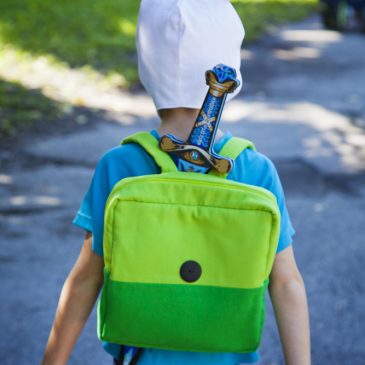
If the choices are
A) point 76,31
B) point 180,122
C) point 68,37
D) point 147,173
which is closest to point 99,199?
point 147,173

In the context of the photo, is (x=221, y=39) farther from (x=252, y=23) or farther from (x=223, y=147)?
(x=252, y=23)

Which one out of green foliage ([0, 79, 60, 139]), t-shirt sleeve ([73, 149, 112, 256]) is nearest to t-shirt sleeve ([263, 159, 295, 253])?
t-shirt sleeve ([73, 149, 112, 256])

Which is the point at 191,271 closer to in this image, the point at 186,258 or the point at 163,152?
the point at 186,258

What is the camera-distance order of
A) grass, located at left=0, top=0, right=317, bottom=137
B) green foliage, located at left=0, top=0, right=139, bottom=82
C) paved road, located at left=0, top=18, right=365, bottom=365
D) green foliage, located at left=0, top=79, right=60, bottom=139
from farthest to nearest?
green foliage, located at left=0, top=0, right=139, bottom=82 < grass, located at left=0, top=0, right=317, bottom=137 < green foliage, located at left=0, top=79, right=60, bottom=139 < paved road, located at left=0, top=18, right=365, bottom=365

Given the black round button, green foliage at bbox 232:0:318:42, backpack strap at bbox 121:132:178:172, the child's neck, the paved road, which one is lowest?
green foliage at bbox 232:0:318:42

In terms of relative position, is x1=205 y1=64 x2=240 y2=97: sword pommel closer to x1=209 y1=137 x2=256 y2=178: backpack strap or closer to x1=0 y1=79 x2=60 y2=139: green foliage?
x1=209 y1=137 x2=256 y2=178: backpack strap

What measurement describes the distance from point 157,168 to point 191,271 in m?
0.27

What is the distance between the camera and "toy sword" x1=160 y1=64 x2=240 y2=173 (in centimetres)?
181

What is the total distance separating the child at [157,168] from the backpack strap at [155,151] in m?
0.03

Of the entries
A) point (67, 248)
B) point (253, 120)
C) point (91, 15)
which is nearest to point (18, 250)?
point (67, 248)

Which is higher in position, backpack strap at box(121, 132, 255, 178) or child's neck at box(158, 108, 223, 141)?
child's neck at box(158, 108, 223, 141)

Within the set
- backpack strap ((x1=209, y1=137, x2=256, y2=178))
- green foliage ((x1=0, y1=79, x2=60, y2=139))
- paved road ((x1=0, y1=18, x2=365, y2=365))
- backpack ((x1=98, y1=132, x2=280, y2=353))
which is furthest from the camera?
green foliage ((x1=0, y1=79, x2=60, y2=139))

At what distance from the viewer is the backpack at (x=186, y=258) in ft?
5.76

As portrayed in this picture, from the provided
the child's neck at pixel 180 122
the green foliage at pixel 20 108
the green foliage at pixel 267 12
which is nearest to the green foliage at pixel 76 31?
the green foliage at pixel 20 108
